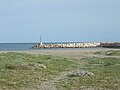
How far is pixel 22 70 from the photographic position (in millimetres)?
21938

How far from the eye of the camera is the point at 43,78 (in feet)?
63.0

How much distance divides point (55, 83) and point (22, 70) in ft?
16.2

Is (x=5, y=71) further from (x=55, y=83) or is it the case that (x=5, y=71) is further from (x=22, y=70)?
(x=55, y=83)

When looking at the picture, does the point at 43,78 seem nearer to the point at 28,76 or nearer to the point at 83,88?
the point at 28,76

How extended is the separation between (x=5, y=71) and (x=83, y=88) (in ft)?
22.4

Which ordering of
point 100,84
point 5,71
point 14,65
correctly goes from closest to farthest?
point 100,84, point 5,71, point 14,65

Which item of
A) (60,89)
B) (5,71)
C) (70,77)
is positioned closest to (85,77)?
(70,77)

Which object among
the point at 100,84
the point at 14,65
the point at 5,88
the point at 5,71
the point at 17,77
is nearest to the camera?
the point at 5,88

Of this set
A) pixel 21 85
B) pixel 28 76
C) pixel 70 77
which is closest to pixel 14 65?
pixel 28 76

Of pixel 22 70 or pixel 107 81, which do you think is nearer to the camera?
pixel 107 81

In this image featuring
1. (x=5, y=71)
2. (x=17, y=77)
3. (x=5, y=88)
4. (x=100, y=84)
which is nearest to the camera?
(x=5, y=88)

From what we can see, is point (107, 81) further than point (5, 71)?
No

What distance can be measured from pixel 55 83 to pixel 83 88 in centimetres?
199

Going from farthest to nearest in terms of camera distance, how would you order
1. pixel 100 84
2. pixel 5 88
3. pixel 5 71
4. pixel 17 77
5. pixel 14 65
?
pixel 14 65 < pixel 5 71 < pixel 17 77 < pixel 100 84 < pixel 5 88
